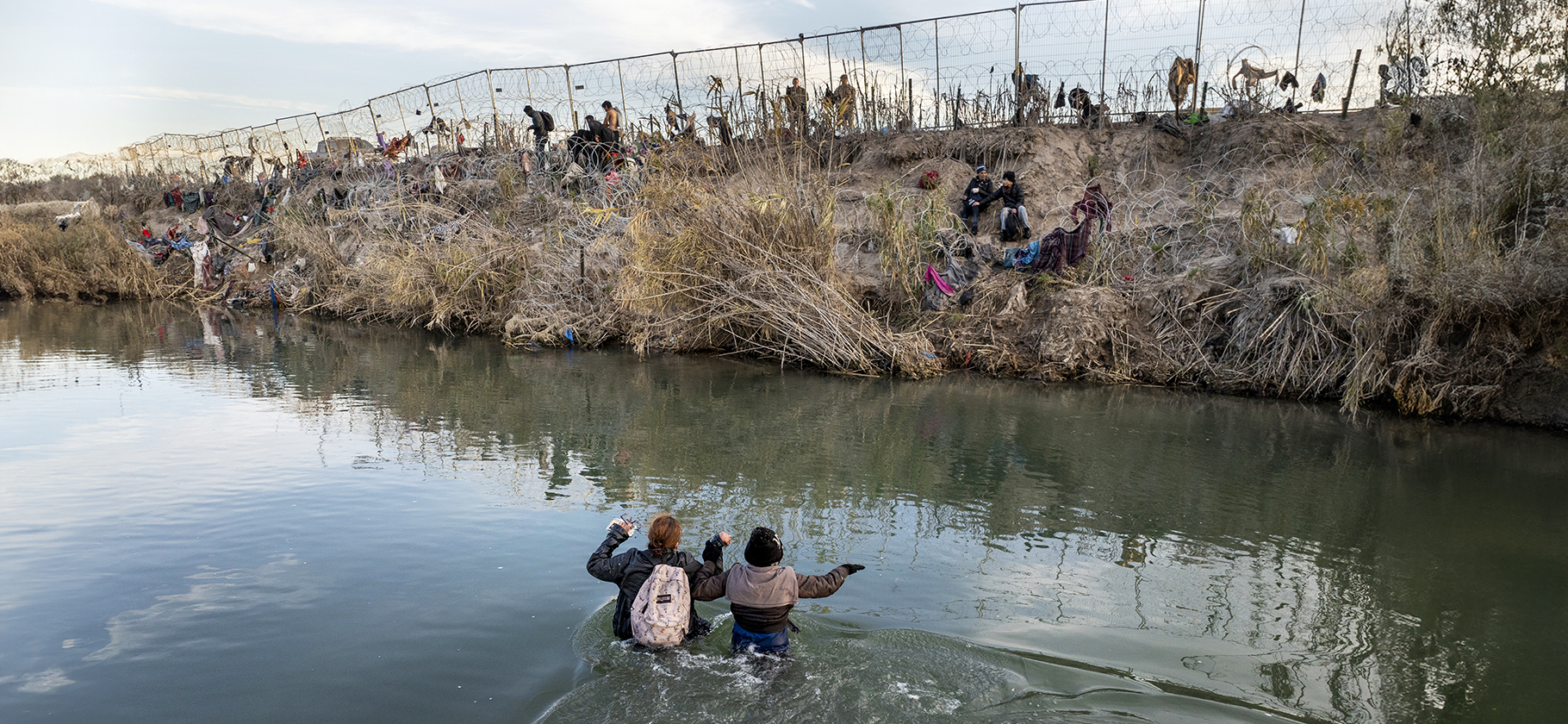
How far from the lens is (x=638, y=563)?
4.88 m

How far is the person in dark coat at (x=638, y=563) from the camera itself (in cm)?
480

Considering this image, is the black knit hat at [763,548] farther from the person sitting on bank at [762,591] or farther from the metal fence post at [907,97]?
the metal fence post at [907,97]

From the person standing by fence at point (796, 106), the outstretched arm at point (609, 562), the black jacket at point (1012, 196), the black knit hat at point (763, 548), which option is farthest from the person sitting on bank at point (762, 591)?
the black jacket at point (1012, 196)

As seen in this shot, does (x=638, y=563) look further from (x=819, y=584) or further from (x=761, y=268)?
(x=761, y=268)

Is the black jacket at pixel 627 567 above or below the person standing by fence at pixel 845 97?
below

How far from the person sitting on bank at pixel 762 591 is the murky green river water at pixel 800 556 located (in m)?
0.15

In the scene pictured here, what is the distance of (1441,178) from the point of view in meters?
14.9

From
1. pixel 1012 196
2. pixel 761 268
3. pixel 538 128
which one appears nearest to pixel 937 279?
pixel 761 268

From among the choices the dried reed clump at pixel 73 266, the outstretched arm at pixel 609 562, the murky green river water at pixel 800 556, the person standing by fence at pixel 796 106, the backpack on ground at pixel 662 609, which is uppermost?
the person standing by fence at pixel 796 106

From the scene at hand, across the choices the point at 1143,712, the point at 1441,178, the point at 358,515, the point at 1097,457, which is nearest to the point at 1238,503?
the point at 1097,457

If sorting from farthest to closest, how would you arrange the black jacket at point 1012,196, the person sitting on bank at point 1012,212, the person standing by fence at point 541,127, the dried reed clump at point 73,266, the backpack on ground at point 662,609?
the dried reed clump at point 73,266, the person standing by fence at point 541,127, the black jacket at point 1012,196, the person sitting on bank at point 1012,212, the backpack on ground at point 662,609

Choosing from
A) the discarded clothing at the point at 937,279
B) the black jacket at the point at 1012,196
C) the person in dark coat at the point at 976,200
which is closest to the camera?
the discarded clothing at the point at 937,279

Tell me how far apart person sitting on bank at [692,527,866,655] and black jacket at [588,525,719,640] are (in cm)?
18

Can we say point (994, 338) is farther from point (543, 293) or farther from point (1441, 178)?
point (543, 293)
